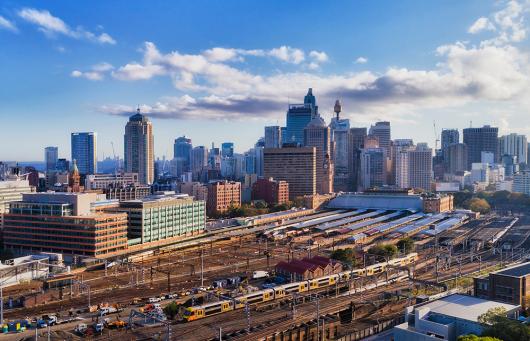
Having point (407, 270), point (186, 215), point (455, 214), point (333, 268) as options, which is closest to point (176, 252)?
point (186, 215)

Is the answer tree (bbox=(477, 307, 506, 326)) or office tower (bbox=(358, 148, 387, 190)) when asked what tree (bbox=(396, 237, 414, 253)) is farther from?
office tower (bbox=(358, 148, 387, 190))

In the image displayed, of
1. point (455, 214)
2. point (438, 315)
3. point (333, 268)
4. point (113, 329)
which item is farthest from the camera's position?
point (455, 214)

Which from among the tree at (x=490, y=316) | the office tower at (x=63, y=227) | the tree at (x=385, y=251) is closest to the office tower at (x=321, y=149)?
the tree at (x=385, y=251)

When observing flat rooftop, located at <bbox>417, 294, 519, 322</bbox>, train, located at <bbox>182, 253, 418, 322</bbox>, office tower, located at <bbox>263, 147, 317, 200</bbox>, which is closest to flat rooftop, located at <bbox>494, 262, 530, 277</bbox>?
flat rooftop, located at <bbox>417, 294, 519, 322</bbox>

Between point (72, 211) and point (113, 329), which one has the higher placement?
point (72, 211)

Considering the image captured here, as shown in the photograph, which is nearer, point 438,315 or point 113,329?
point 438,315

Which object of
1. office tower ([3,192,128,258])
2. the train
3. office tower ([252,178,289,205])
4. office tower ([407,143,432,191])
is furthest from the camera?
office tower ([407,143,432,191])

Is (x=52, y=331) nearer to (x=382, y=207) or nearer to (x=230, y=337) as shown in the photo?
(x=230, y=337)
